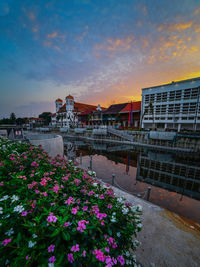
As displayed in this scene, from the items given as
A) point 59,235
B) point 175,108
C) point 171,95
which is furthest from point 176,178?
point 171,95

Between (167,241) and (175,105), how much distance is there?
33.5 m

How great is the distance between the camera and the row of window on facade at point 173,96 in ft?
88.0

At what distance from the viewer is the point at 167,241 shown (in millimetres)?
3076

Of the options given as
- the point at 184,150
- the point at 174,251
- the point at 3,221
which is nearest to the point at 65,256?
the point at 3,221

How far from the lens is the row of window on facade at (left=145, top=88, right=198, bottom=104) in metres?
26.8

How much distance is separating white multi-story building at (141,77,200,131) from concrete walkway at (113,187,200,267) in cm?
2826

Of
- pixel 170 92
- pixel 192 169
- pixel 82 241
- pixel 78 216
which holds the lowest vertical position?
pixel 192 169

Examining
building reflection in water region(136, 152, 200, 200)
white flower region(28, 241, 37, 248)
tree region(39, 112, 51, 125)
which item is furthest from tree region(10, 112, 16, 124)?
white flower region(28, 241, 37, 248)

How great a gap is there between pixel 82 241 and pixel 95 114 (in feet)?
158

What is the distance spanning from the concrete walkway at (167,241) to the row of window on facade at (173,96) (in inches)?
1271

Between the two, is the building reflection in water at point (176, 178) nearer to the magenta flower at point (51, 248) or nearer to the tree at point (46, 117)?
the magenta flower at point (51, 248)

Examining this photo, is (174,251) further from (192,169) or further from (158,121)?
(158,121)

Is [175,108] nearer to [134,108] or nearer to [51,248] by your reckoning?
[134,108]

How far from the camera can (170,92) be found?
29.8 metres
